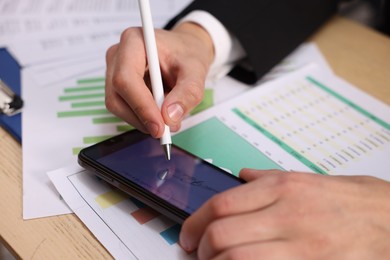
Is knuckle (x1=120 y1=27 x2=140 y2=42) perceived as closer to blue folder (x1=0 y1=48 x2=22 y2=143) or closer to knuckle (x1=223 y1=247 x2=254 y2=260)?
blue folder (x1=0 y1=48 x2=22 y2=143)

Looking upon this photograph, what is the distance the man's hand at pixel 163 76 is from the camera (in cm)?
45

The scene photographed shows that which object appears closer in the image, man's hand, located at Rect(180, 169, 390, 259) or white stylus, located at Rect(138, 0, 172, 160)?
man's hand, located at Rect(180, 169, 390, 259)

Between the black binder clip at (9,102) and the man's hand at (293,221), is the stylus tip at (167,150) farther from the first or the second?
the black binder clip at (9,102)

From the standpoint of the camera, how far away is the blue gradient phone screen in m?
0.42

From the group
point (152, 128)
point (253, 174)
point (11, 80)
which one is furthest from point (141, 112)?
point (11, 80)

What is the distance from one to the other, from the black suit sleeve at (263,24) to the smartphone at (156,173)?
22 centimetres

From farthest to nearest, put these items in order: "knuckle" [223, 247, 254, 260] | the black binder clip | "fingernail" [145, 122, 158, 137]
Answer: the black binder clip → "fingernail" [145, 122, 158, 137] → "knuckle" [223, 247, 254, 260]

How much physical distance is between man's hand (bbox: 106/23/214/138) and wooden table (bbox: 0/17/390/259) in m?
0.12

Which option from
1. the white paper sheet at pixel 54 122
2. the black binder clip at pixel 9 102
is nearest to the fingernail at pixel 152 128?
the white paper sheet at pixel 54 122

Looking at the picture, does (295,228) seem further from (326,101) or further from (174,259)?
(326,101)

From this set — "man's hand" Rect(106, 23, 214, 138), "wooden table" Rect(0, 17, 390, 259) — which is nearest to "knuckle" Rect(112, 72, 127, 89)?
"man's hand" Rect(106, 23, 214, 138)

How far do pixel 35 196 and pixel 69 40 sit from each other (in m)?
0.33

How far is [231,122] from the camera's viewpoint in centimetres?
55

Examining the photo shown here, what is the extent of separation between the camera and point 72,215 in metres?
0.44
